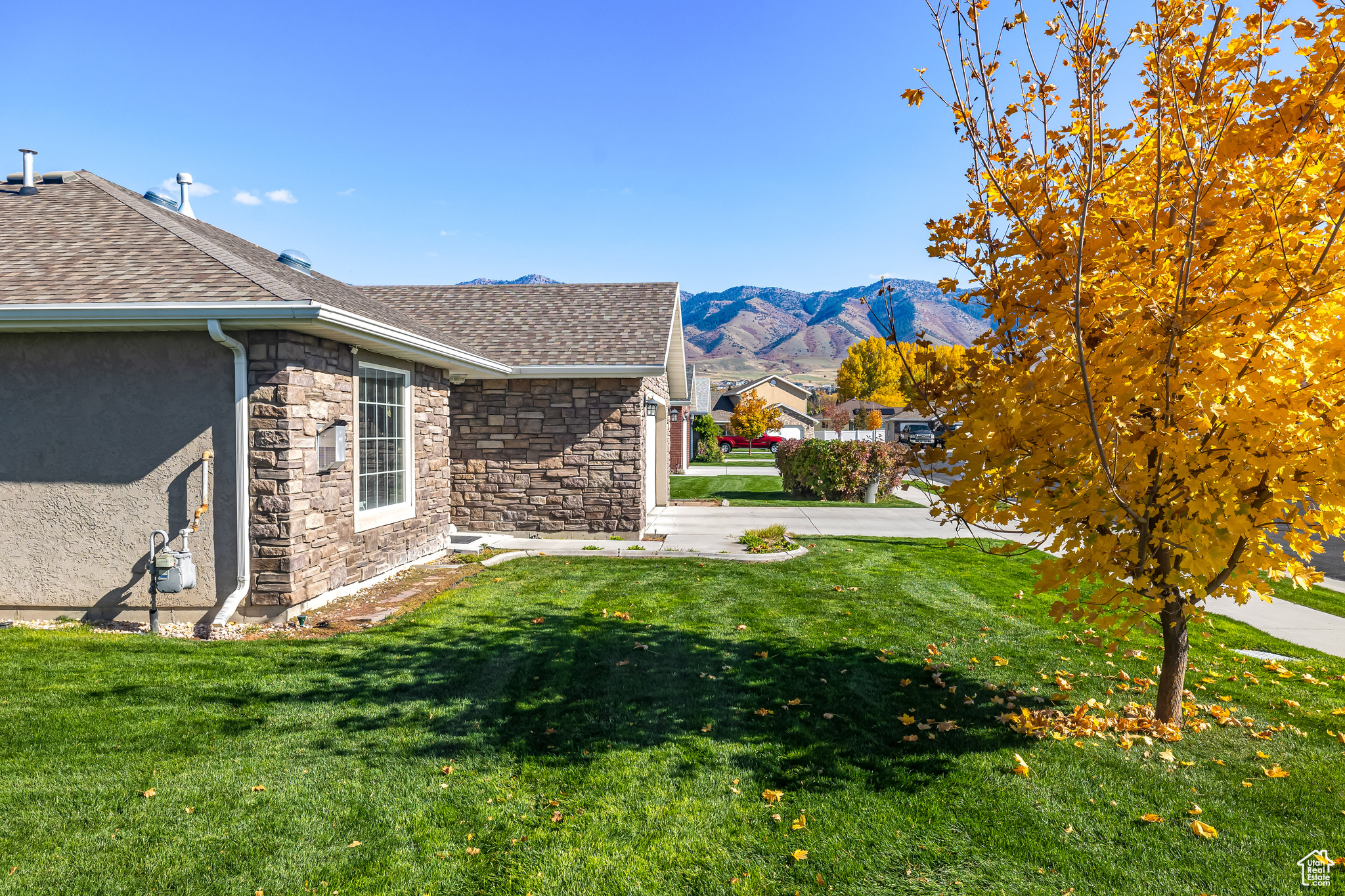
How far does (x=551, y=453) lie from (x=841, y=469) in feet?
30.4

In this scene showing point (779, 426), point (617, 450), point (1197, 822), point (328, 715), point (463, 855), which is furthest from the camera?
point (779, 426)

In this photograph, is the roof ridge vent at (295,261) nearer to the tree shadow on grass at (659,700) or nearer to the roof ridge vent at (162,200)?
the roof ridge vent at (162,200)

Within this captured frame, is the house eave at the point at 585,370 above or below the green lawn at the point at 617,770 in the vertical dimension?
above

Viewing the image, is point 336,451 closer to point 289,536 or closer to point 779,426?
point 289,536

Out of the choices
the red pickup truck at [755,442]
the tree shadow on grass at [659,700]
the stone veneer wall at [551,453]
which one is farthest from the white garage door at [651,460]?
the red pickup truck at [755,442]

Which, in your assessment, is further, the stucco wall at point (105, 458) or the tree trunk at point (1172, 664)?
the stucco wall at point (105, 458)

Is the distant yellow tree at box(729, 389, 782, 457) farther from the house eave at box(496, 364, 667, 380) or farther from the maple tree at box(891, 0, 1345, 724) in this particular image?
the maple tree at box(891, 0, 1345, 724)

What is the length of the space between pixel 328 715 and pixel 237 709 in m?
0.61

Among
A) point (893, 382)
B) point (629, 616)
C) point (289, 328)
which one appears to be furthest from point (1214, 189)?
point (893, 382)

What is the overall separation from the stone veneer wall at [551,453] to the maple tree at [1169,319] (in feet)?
26.1

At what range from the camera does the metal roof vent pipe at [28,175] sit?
845 cm

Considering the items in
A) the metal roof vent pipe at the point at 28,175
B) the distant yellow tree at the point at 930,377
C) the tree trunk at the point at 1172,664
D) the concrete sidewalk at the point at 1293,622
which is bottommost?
the concrete sidewalk at the point at 1293,622

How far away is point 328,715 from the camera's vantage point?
447 cm

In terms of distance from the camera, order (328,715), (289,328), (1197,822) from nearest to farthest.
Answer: (1197,822) < (328,715) < (289,328)
